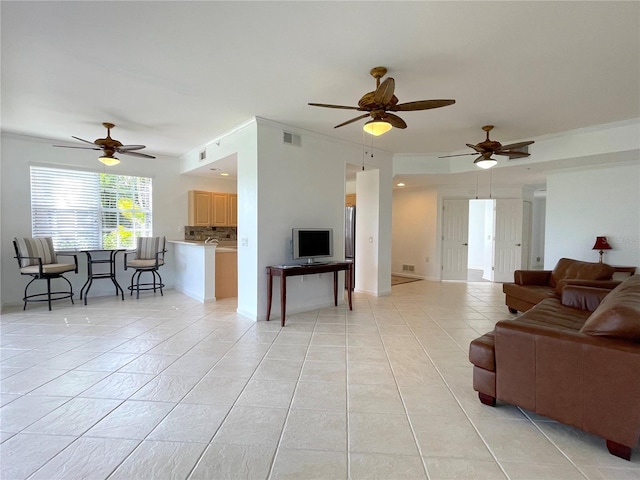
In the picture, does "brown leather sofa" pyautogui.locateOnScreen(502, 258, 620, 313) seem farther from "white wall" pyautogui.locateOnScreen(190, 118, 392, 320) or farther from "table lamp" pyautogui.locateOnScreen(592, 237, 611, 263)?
"white wall" pyautogui.locateOnScreen(190, 118, 392, 320)

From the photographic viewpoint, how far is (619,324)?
1.83m

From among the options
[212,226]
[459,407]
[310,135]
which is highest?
[310,135]

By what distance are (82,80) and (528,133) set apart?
5688mm

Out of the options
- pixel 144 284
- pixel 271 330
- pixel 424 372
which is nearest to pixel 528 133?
pixel 424 372

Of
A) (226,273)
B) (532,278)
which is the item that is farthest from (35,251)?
(532,278)

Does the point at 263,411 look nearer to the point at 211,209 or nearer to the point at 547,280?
the point at 547,280

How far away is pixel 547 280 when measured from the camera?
4883mm

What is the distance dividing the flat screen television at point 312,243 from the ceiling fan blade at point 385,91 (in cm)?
216

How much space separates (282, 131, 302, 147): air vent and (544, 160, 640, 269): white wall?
15.6 ft

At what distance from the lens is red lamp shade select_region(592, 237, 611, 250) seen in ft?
16.5

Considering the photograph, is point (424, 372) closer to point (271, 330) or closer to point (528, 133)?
point (271, 330)

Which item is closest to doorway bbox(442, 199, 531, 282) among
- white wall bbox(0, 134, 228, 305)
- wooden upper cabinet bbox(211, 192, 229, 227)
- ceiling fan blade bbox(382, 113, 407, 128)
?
wooden upper cabinet bbox(211, 192, 229, 227)

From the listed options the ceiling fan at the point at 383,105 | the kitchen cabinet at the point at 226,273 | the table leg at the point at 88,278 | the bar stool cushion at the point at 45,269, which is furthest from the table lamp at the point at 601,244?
the bar stool cushion at the point at 45,269

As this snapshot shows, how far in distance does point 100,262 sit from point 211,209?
223 centimetres
